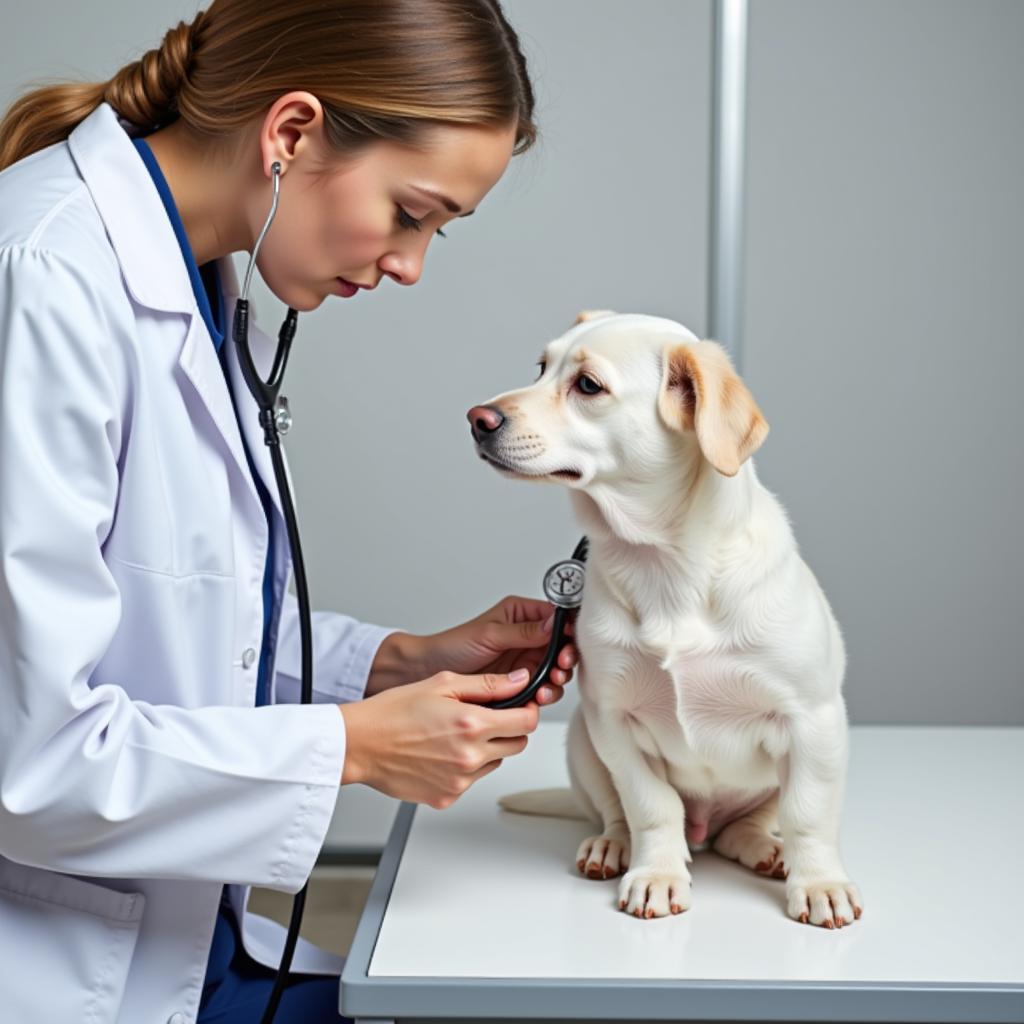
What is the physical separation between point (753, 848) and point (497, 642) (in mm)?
311

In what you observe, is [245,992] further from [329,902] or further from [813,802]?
[329,902]

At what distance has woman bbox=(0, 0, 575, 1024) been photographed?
883mm

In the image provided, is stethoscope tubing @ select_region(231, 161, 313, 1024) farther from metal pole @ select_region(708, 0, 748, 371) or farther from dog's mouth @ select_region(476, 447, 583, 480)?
metal pole @ select_region(708, 0, 748, 371)

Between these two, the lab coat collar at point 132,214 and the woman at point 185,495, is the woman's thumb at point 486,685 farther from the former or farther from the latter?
the lab coat collar at point 132,214

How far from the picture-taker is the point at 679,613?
1.05m

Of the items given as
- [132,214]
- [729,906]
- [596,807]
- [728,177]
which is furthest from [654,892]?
[728,177]

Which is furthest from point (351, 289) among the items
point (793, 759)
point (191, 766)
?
point (793, 759)

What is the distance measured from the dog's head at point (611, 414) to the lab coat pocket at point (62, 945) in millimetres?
465

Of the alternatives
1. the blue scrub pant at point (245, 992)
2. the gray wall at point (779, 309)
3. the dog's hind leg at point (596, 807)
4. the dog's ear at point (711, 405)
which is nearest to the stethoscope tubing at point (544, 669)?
the dog's hind leg at point (596, 807)

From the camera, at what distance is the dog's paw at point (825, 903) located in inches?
39.2

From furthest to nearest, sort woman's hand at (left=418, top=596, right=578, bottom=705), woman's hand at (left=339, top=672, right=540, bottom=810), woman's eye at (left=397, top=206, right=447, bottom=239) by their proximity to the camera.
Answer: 1. woman's hand at (left=418, top=596, right=578, bottom=705)
2. woman's eye at (left=397, top=206, right=447, bottom=239)
3. woman's hand at (left=339, top=672, right=540, bottom=810)

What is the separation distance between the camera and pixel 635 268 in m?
2.22

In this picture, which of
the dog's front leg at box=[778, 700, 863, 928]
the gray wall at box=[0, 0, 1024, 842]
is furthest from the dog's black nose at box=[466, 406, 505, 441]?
the gray wall at box=[0, 0, 1024, 842]

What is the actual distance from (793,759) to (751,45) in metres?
1.52
